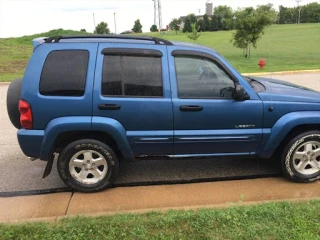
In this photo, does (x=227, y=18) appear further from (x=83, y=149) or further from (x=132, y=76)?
(x=83, y=149)

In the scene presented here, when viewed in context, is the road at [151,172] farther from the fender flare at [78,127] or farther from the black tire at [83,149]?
the fender flare at [78,127]

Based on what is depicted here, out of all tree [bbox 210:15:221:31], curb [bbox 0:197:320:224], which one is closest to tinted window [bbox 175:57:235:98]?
curb [bbox 0:197:320:224]

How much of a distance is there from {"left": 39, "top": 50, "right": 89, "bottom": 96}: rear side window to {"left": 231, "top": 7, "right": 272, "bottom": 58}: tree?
17.8 metres

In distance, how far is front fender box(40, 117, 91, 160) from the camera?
363cm

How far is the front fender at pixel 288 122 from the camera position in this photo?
388 cm

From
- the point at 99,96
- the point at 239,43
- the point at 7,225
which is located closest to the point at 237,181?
the point at 99,96

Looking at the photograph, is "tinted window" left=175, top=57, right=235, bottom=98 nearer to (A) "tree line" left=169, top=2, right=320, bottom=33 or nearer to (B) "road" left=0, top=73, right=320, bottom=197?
(B) "road" left=0, top=73, right=320, bottom=197

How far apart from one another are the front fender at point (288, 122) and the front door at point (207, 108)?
0.58ft

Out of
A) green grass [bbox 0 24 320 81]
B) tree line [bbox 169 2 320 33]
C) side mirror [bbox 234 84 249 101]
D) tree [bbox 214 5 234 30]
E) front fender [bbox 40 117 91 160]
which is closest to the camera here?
front fender [bbox 40 117 91 160]

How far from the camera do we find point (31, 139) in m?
3.71

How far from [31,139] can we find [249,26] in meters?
18.8

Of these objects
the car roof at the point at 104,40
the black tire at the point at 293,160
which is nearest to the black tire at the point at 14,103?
the car roof at the point at 104,40

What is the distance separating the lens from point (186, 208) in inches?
135

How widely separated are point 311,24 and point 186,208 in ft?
194
